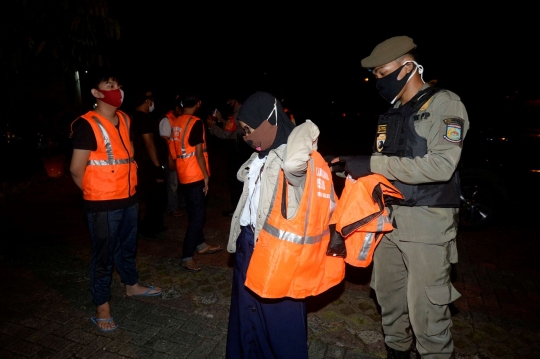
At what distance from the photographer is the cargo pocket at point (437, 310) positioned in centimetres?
240

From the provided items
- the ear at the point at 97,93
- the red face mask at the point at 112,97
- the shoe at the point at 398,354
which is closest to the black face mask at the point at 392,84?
the shoe at the point at 398,354

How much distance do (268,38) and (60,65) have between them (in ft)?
62.2

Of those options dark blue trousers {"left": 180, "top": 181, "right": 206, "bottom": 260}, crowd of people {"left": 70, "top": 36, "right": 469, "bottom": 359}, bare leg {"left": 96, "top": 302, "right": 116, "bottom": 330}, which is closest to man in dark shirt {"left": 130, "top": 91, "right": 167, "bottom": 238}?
dark blue trousers {"left": 180, "top": 181, "right": 206, "bottom": 260}

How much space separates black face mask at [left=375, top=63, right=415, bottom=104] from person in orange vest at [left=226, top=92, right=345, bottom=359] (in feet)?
2.58

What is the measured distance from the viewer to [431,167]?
7.23ft

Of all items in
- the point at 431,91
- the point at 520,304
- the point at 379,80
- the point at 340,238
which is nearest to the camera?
the point at 340,238

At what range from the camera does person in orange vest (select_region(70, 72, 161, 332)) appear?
3.01 m

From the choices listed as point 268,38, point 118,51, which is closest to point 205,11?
point 118,51

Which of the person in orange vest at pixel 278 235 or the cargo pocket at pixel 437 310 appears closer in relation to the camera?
the person in orange vest at pixel 278 235

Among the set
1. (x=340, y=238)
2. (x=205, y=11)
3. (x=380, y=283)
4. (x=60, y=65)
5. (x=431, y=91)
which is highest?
(x=205, y=11)

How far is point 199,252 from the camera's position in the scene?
16.2 ft

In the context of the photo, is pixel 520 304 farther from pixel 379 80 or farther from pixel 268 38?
pixel 268 38

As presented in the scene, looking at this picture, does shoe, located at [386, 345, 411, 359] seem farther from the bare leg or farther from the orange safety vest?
the orange safety vest

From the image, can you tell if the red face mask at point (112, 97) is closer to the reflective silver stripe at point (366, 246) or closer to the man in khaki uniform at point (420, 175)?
the man in khaki uniform at point (420, 175)
